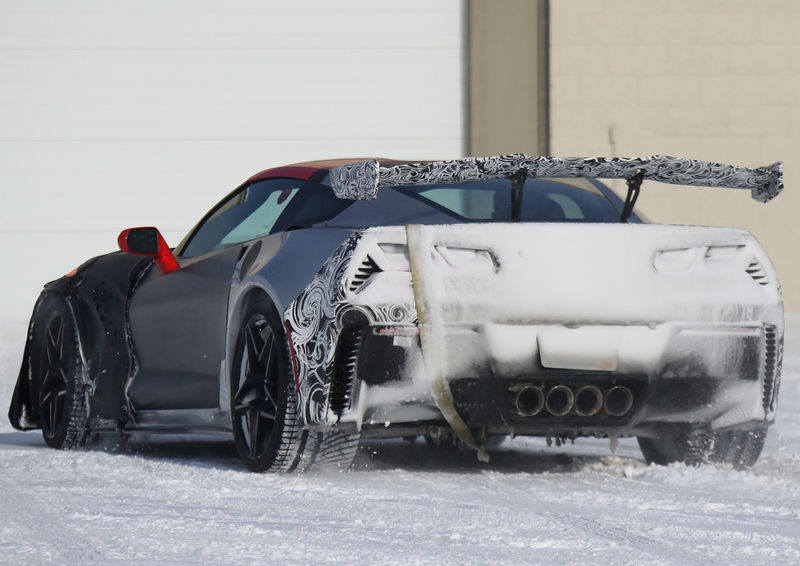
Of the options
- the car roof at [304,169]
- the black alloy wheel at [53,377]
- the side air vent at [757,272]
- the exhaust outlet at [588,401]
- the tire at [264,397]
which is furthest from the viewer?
the black alloy wheel at [53,377]

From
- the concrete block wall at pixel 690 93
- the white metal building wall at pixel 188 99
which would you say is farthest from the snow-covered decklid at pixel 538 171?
the white metal building wall at pixel 188 99

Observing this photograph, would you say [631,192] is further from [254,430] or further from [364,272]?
[254,430]

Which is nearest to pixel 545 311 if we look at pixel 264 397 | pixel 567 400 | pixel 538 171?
pixel 567 400

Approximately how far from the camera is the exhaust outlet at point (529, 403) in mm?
4784

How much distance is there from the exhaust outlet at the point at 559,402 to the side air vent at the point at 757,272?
0.77m

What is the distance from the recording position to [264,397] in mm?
5141

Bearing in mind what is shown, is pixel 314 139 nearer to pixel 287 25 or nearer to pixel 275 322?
pixel 287 25

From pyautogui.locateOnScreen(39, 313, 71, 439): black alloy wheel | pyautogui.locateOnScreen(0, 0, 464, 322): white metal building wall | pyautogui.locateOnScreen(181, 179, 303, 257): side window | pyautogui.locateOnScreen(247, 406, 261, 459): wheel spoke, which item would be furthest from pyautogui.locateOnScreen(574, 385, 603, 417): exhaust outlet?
pyautogui.locateOnScreen(0, 0, 464, 322): white metal building wall

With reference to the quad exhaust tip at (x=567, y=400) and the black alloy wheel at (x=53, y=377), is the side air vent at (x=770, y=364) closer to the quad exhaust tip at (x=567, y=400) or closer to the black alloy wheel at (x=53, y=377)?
the quad exhaust tip at (x=567, y=400)

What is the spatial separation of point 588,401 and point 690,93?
8852 mm

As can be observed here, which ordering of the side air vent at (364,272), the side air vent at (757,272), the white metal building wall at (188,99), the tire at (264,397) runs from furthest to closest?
1. the white metal building wall at (188,99)
2. the side air vent at (757,272)
3. the tire at (264,397)
4. the side air vent at (364,272)

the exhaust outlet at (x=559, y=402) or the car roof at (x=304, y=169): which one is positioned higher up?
the car roof at (x=304, y=169)

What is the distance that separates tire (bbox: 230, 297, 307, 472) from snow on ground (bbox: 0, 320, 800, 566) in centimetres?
8

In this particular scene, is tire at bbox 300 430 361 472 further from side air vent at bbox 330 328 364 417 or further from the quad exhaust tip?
the quad exhaust tip
